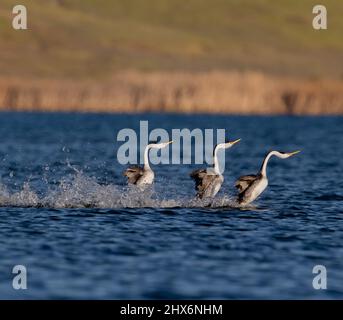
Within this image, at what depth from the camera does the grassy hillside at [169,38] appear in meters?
144

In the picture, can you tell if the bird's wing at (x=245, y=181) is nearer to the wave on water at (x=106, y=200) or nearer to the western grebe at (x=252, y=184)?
the western grebe at (x=252, y=184)

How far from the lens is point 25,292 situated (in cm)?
1448

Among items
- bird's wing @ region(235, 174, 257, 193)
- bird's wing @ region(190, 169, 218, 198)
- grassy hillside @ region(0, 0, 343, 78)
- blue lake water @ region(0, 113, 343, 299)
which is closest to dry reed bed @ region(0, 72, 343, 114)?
blue lake water @ region(0, 113, 343, 299)

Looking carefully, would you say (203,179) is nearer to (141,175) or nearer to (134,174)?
(141,175)

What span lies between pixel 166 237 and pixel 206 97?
56984 mm

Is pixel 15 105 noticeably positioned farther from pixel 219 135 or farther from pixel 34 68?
pixel 34 68

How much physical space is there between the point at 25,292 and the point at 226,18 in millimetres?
164627

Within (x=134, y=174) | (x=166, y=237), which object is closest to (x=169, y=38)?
(x=134, y=174)

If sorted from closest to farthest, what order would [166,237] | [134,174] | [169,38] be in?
[166,237] < [134,174] < [169,38]

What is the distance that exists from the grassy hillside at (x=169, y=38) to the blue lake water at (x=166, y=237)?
10218 cm

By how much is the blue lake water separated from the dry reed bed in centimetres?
4090

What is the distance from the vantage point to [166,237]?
62.7 feet
